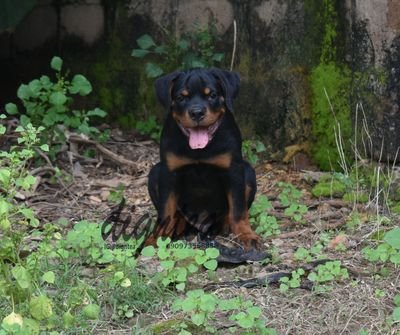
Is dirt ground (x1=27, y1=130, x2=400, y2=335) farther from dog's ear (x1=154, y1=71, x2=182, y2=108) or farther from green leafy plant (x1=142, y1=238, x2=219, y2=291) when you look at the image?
dog's ear (x1=154, y1=71, x2=182, y2=108)

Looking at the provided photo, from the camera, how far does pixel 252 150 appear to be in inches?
249

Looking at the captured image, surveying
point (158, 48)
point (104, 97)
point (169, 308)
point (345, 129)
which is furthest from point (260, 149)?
point (169, 308)

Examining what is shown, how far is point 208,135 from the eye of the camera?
193 inches

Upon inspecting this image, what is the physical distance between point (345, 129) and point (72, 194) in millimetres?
1774

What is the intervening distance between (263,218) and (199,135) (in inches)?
24.7

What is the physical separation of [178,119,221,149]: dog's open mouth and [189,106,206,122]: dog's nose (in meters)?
0.09

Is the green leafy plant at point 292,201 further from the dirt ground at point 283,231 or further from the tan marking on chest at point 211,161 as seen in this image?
the tan marking on chest at point 211,161

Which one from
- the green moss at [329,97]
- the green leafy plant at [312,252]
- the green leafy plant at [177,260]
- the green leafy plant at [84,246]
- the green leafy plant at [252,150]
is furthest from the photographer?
the green leafy plant at [252,150]

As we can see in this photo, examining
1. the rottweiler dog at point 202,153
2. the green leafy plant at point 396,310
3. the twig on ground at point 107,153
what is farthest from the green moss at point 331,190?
the green leafy plant at point 396,310

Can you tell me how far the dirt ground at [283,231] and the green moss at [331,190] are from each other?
5 cm

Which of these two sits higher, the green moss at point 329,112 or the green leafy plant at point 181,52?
the green leafy plant at point 181,52

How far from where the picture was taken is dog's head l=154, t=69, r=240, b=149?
190 inches

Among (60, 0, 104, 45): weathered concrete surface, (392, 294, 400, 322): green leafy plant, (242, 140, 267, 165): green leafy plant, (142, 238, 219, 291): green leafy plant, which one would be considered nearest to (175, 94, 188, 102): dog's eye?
(142, 238, 219, 291): green leafy plant

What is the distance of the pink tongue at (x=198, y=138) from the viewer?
4859mm
